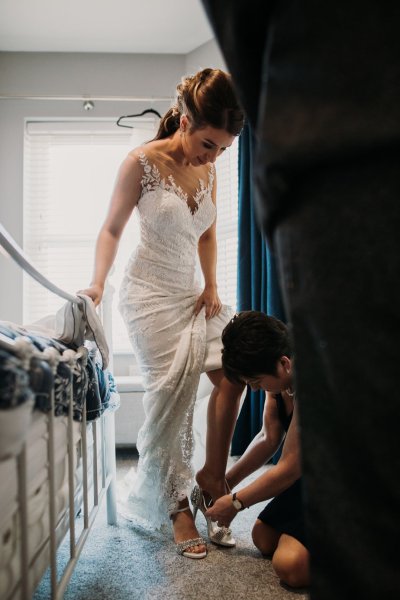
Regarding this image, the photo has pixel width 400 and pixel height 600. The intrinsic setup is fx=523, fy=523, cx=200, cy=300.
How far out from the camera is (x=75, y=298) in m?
1.36

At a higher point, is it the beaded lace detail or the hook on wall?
the hook on wall

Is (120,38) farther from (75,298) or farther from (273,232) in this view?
(273,232)

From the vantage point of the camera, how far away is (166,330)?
1.69 m

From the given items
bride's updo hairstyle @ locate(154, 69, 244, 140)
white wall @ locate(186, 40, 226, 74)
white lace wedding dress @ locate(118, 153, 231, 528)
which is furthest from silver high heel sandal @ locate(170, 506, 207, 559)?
white wall @ locate(186, 40, 226, 74)

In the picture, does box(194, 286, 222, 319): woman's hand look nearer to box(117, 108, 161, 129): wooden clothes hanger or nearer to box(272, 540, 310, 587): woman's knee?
box(272, 540, 310, 587): woman's knee

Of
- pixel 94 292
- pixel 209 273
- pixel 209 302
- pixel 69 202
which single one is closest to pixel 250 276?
pixel 209 273

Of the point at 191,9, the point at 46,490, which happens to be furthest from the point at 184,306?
the point at 191,9

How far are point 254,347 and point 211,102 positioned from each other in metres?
0.73

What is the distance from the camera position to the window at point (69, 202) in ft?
10.8

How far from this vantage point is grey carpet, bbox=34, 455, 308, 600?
4.13 ft

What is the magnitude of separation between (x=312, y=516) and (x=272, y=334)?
0.93 meters

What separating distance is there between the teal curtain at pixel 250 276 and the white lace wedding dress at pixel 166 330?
884mm

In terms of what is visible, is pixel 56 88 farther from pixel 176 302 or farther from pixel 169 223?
pixel 176 302

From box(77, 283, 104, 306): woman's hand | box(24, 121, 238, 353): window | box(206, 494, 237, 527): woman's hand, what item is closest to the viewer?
box(206, 494, 237, 527): woman's hand
